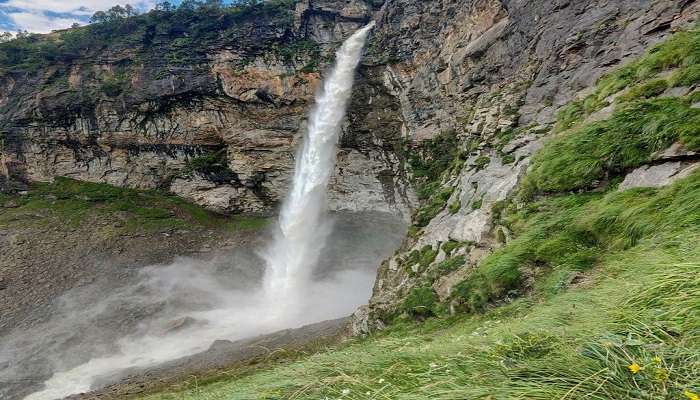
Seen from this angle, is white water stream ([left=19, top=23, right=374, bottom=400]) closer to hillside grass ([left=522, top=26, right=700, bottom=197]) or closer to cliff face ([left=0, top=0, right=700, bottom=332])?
cliff face ([left=0, top=0, right=700, bottom=332])

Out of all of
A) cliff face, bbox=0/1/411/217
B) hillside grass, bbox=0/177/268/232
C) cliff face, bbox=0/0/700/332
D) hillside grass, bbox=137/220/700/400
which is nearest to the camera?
hillside grass, bbox=137/220/700/400

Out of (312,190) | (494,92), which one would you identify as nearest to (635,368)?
(494,92)

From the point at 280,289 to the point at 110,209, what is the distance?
2259cm

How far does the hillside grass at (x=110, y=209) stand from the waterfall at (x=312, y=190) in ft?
15.8

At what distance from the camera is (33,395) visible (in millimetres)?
17141

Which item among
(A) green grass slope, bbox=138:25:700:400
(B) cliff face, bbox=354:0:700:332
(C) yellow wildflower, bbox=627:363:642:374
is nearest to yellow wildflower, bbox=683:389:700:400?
(A) green grass slope, bbox=138:25:700:400

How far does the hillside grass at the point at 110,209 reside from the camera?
3638 cm

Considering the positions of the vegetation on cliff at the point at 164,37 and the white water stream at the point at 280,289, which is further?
the vegetation on cliff at the point at 164,37

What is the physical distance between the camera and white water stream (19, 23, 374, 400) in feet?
64.2

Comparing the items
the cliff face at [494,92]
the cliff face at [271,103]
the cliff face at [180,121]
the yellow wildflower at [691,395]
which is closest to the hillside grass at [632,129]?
the cliff face at [494,92]

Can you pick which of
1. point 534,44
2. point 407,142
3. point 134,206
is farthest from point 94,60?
point 534,44

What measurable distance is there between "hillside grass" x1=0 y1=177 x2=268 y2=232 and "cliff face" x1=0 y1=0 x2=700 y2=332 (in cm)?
147

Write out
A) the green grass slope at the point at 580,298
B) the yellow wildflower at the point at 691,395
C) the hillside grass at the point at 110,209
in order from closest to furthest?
1. the yellow wildflower at the point at 691,395
2. the green grass slope at the point at 580,298
3. the hillside grass at the point at 110,209

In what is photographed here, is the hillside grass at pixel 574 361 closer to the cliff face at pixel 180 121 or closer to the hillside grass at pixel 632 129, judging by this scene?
the hillside grass at pixel 632 129
